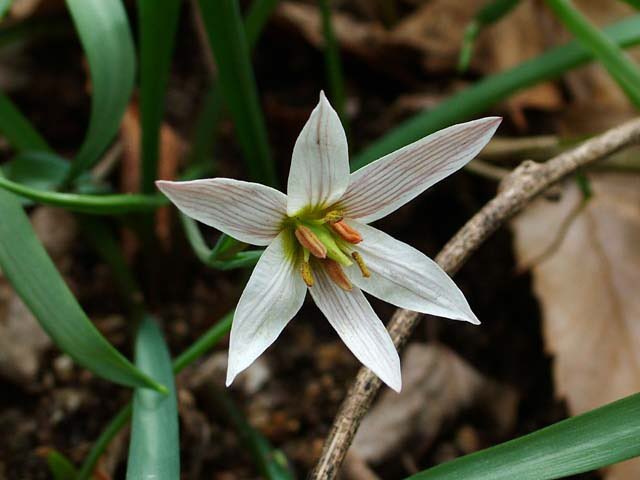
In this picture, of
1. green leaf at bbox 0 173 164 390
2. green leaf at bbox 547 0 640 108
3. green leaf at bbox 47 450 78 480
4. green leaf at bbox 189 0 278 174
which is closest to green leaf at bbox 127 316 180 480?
green leaf at bbox 0 173 164 390

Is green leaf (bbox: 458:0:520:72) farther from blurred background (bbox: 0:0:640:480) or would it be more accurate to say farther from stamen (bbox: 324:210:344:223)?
stamen (bbox: 324:210:344:223)

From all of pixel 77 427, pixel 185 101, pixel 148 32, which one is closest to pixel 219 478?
pixel 77 427

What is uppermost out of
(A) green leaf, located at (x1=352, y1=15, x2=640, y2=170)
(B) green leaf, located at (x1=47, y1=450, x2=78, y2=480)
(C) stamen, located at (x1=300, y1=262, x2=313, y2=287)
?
(A) green leaf, located at (x1=352, y1=15, x2=640, y2=170)

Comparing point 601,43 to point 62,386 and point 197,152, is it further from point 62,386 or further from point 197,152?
point 62,386

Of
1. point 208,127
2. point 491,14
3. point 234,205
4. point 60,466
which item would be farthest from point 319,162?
point 491,14

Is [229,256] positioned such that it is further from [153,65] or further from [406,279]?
[153,65]

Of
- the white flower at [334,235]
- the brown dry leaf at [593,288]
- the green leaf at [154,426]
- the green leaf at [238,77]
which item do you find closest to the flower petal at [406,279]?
the white flower at [334,235]
